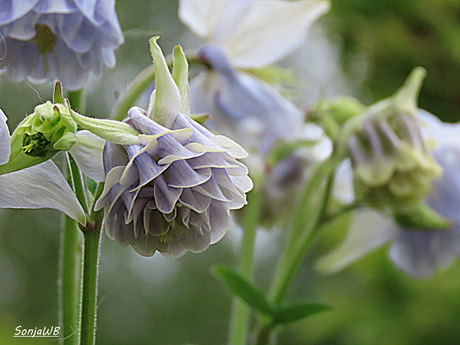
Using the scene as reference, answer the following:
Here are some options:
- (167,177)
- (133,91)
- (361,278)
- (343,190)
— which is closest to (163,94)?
(167,177)

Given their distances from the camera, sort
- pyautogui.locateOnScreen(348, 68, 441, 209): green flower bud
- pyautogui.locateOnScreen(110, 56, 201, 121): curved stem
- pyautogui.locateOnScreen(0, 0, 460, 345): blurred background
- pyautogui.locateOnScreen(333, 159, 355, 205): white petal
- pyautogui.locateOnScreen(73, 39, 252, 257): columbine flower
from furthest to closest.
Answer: pyautogui.locateOnScreen(0, 0, 460, 345): blurred background
pyautogui.locateOnScreen(333, 159, 355, 205): white petal
pyautogui.locateOnScreen(348, 68, 441, 209): green flower bud
pyautogui.locateOnScreen(110, 56, 201, 121): curved stem
pyautogui.locateOnScreen(73, 39, 252, 257): columbine flower

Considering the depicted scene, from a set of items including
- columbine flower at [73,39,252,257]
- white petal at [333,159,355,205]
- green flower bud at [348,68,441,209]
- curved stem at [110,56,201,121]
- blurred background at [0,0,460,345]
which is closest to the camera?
columbine flower at [73,39,252,257]

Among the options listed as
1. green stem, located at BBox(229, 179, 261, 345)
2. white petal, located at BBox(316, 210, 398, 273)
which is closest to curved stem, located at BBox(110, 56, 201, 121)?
green stem, located at BBox(229, 179, 261, 345)

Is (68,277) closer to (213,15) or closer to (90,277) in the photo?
(90,277)

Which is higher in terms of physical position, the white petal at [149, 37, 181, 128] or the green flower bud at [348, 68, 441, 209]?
the white petal at [149, 37, 181, 128]

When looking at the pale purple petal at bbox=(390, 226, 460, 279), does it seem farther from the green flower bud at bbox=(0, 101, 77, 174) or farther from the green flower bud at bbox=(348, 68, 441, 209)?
the green flower bud at bbox=(0, 101, 77, 174)
